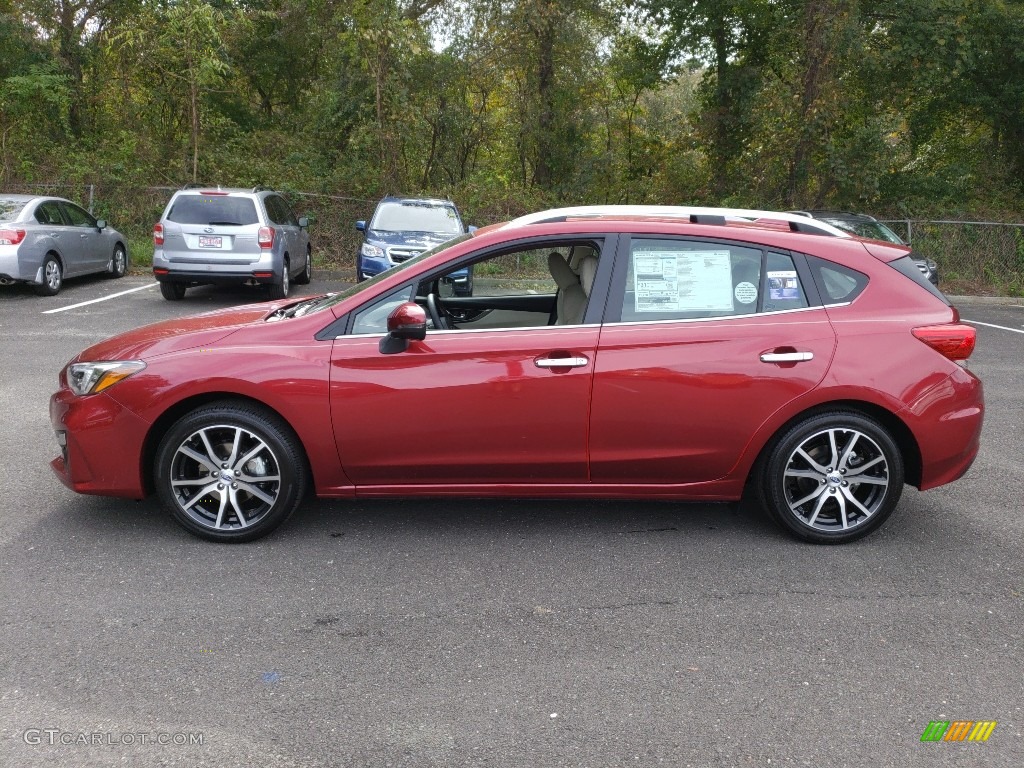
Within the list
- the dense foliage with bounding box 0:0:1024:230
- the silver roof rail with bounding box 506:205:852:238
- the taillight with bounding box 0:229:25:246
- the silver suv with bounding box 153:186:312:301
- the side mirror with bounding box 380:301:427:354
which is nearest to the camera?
the side mirror with bounding box 380:301:427:354

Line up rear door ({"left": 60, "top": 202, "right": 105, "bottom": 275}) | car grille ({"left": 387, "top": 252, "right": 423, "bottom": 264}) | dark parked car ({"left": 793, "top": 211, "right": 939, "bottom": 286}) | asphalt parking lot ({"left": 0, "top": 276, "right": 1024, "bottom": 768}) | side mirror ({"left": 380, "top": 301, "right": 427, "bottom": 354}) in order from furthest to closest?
dark parked car ({"left": 793, "top": 211, "right": 939, "bottom": 286}), rear door ({"left": 60, "top": 202, "right": 105, "bottom": 275}), car grille ({"left": 387, "top": 252, "right": 423, "bottom": 264}), side mirror ({"left": 380, "top": 301, "right": 427, "bottom": 354}), asphalt parking lot ({"left": 0, "top": 276, "right": 1024, "bottom": 768})

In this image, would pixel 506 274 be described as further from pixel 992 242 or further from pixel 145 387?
pixel 992 242

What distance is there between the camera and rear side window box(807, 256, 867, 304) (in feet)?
15.4

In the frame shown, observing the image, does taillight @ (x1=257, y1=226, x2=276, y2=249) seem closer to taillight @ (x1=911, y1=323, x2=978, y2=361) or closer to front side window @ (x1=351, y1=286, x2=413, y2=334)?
front side window @ (x1=351, y1=286, x2=413, y2=334)

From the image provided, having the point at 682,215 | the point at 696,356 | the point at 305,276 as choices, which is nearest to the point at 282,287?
the point at 305,276

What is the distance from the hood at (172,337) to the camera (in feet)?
15.1

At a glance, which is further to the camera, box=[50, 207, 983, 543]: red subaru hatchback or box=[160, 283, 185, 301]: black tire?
box=[160, 283, 185, 301]: black tire

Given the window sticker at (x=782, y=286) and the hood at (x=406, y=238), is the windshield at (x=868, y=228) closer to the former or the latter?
the hood at (x=406, y=238)

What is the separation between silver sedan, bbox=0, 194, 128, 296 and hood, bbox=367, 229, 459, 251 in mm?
4652

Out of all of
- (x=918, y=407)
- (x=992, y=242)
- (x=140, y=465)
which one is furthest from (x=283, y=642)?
(x=992, y=242)

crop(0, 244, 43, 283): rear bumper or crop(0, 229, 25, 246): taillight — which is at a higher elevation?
crop(0, 229, 25, 246): taillight

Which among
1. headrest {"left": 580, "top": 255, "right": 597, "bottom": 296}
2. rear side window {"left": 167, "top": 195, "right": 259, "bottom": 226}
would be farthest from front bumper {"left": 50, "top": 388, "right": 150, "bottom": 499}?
rear side window {"left": 167, "top": 195, "right": 259, "bottom": 226}

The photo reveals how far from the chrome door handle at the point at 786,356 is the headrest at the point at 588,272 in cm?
92

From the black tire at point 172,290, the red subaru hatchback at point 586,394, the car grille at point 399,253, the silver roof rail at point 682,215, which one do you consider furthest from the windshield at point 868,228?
the red subaru hatchback at point 586,394
